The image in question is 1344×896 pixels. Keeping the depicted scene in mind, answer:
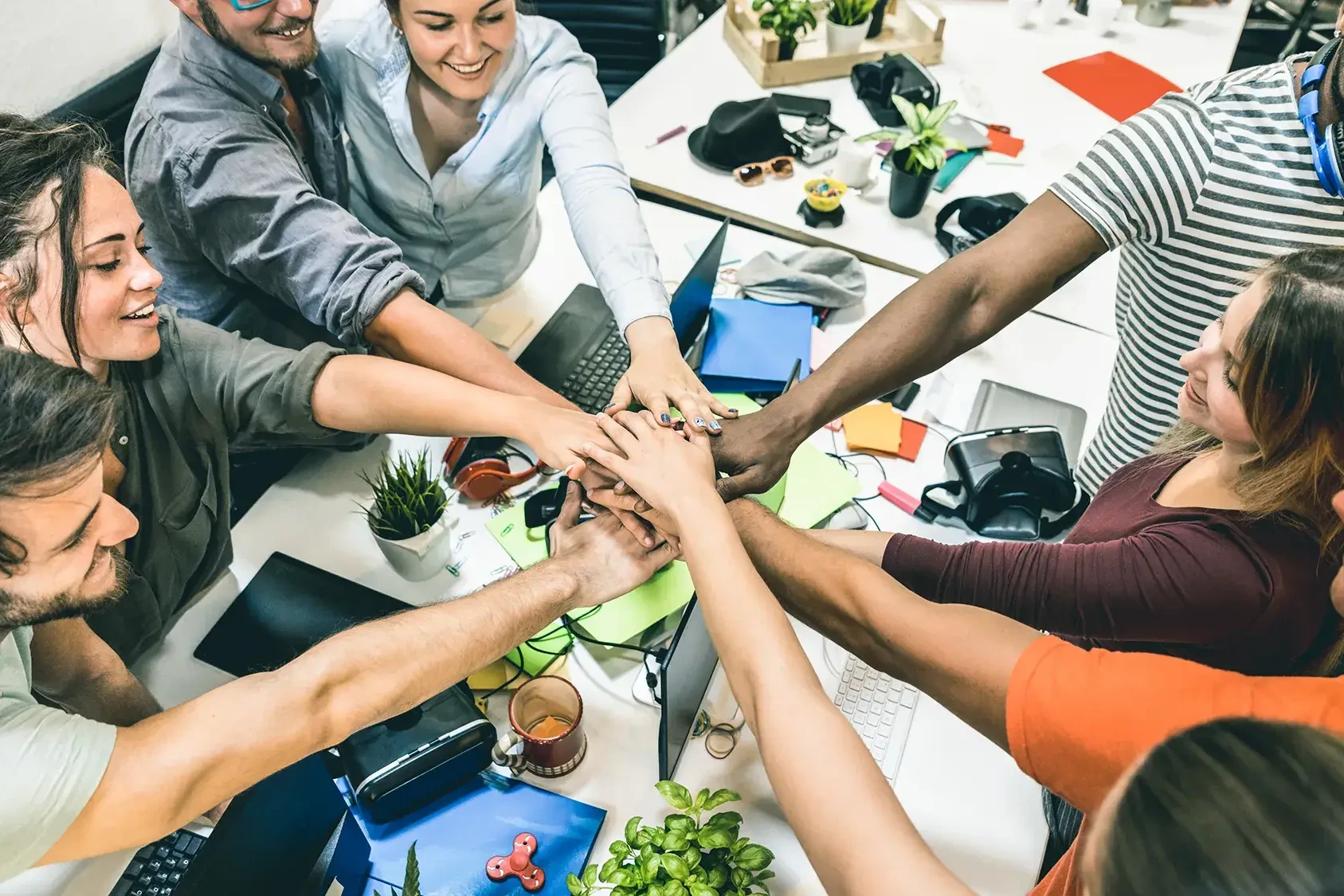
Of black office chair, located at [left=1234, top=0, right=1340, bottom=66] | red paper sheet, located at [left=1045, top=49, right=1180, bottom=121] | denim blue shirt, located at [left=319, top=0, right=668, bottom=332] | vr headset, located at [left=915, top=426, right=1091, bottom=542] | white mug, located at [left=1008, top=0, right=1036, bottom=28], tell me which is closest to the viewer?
vr headset, located at [left=915, top=426, right=1091, bottom=542]

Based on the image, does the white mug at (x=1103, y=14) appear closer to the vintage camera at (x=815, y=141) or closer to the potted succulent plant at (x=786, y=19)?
the potted succulent plant at (x=786, y=19)

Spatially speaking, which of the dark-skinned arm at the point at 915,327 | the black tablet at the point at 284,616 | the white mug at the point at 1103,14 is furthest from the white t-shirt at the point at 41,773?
the white mug at the point at 1103,14

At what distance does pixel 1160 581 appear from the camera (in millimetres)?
1148

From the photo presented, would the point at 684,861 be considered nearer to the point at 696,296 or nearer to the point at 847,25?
the point at 696,296

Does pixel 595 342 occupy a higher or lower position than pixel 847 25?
lower

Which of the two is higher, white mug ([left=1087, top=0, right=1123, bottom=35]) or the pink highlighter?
white mug ([left=1087, top=0, right=1123, bottom=35])

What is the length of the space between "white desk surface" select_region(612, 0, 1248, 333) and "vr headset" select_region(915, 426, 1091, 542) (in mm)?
579

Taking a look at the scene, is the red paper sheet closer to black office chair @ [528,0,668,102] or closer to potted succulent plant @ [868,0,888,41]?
potted succulent plant @ [868,0,888,41]

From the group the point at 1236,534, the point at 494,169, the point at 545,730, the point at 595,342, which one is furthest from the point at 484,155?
the point at 1236,534

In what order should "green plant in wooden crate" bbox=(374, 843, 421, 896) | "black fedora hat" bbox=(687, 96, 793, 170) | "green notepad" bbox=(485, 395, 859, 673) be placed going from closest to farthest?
1. "green plant in wooden crate" bbox=(374, 843, 421, 896)
2. "green notepad" bbox=(485, 395, 859, 673)
3. "black fedora hat" bbox=(687, 96, 793, 170)

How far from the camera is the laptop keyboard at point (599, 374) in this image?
1.84 meters

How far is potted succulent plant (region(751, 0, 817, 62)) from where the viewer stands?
2713 mm

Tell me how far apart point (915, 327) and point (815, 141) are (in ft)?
4.03

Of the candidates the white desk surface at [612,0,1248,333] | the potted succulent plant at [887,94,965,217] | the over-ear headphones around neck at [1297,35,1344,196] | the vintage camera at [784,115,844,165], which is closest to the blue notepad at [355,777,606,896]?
the over-ear headphones around neck at [1297,35,1344,196]
